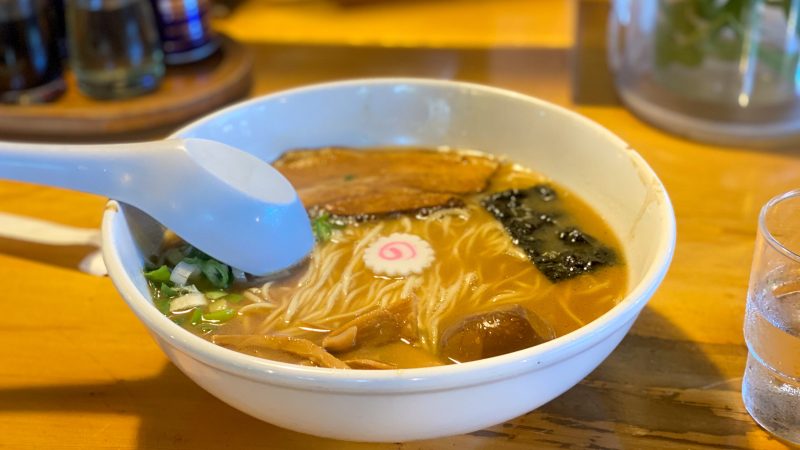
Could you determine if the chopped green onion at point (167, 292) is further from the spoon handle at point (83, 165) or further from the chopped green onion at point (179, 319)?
the spoon handle at point (83, 165)

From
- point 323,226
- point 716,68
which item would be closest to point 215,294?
point 323,226

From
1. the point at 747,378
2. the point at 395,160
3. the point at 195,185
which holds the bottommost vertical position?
the point at 747,378

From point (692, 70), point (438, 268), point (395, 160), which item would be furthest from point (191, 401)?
point (692, 70)

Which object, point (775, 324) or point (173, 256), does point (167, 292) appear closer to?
point (173, 256)

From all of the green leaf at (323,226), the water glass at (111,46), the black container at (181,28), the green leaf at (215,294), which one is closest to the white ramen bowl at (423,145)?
the green leaf at (215,294)

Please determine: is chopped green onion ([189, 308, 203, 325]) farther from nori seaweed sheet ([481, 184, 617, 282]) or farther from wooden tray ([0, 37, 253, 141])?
wooden tray ([0, 37, 253, 141])

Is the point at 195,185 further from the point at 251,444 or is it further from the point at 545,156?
the point at 545,156
